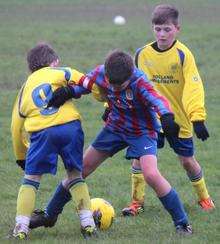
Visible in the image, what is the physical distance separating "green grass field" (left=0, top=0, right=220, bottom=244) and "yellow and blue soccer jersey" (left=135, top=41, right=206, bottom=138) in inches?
35.8

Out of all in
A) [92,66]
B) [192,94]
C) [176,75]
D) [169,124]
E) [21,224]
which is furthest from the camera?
[92,66]

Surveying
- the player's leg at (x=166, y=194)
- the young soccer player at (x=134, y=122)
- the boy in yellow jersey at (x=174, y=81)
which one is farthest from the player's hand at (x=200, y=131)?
the player's leg at (x=166, y=194)

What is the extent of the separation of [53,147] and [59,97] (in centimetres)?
38

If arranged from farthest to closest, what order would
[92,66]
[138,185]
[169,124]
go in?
[92,66] < [138,185] < [169,124]

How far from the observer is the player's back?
22.5ft

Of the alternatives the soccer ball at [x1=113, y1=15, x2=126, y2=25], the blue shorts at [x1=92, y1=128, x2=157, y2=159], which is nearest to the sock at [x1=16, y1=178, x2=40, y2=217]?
the blue shorts at [x1=92, y1=128, x2=157, y2=159]

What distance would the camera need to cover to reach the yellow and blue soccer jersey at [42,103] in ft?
22.5

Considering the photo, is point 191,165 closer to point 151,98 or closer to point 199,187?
point 199,187

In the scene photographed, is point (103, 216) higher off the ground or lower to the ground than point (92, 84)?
lower

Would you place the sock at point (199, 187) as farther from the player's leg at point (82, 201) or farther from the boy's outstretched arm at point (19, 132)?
the boy's outstretched arm at point (19, 132)

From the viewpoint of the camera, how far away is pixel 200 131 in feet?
23.9

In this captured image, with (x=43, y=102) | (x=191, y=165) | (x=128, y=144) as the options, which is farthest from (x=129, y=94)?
(x=191, y=165)

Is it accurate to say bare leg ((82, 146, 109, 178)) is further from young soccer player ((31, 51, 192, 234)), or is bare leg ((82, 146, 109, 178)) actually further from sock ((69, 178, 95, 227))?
sock ((69, 178, 95, 227))

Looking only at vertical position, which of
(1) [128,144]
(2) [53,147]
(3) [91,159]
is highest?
(2) [53,147]
